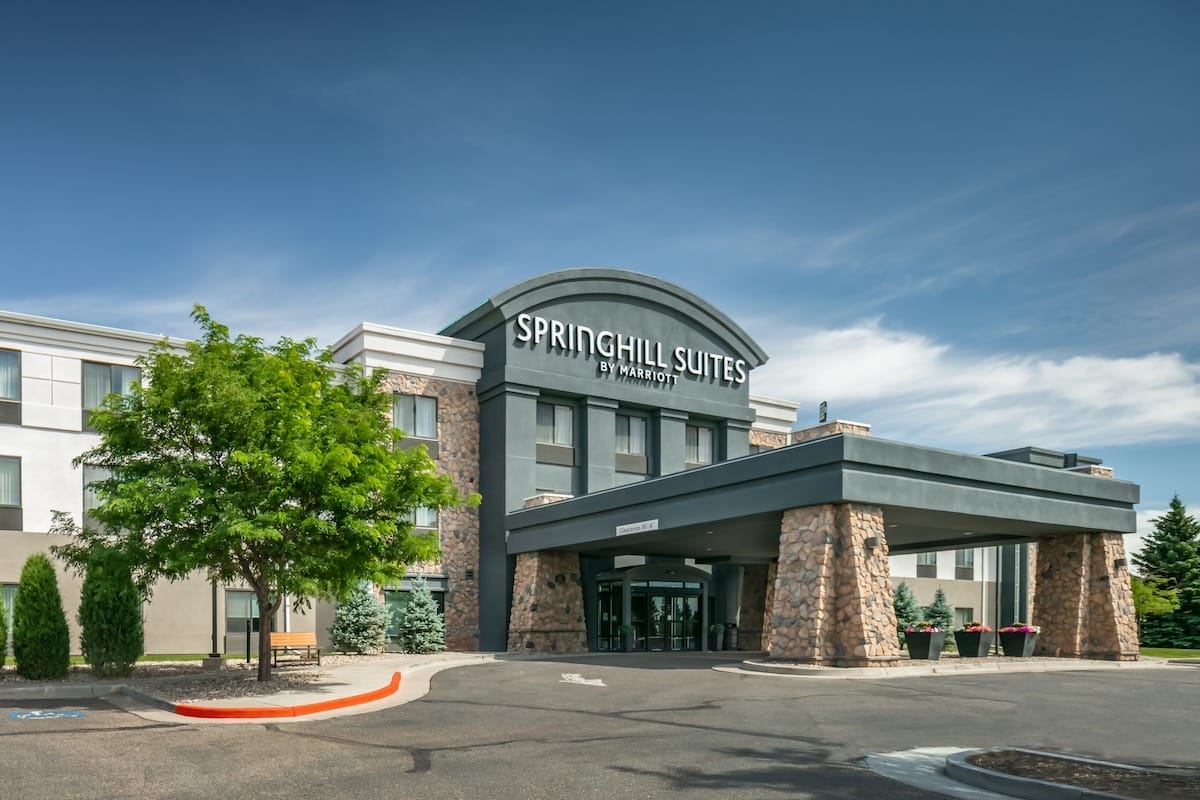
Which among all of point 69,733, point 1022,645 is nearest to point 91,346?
point 69,733

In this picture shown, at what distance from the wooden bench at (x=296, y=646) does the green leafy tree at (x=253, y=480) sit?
18.8 feet

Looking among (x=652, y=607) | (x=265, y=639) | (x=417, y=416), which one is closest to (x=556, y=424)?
(x=417, y=416)

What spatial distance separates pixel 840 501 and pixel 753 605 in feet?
58.1

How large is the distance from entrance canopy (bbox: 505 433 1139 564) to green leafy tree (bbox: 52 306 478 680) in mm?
8172

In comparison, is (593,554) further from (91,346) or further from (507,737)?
(507,737)

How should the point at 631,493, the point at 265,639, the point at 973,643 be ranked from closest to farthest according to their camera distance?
the point at 265,639 → the point at 973,643 → the point at 631,493

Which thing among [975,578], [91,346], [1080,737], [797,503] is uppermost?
[91,346]

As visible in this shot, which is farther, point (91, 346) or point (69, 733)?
point (91, 346)

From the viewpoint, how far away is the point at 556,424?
125 feet

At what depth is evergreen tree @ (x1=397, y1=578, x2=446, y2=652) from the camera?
110 feet

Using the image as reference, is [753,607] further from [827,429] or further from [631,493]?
[631,493]

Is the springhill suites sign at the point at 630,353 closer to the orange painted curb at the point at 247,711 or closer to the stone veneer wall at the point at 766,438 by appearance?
the stone veneer wall at the point at 766,438

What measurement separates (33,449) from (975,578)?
138 feet

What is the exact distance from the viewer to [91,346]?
3091 cm
